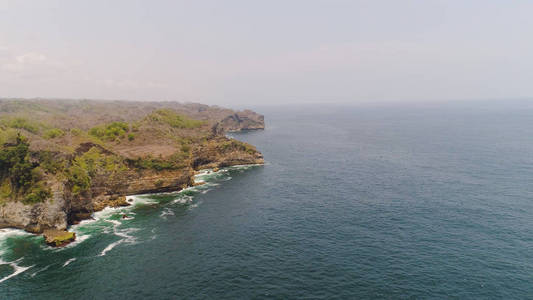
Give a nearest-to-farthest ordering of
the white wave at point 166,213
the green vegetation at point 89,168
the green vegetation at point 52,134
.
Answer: the green vegetation at point 89,168, the white wave at point 166,213, the green vegetation at point 52,134

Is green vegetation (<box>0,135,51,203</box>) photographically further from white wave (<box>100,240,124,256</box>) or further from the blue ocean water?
white wave (<box>100,240,124,256</box>)

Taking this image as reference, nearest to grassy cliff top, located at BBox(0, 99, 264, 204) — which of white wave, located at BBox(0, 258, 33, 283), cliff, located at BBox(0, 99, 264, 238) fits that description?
cliff, located at BBox(0, 99, 264, 238)

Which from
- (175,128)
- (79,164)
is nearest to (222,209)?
(79,164)

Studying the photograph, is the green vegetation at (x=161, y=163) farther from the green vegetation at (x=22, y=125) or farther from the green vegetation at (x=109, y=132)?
the green vegetation at (x=22, y=125)

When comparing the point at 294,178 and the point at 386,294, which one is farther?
the point at 294,178

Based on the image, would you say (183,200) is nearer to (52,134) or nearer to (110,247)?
(110,247)

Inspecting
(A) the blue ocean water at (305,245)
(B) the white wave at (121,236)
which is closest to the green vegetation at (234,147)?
(A) the blue ocean water at (305,245)

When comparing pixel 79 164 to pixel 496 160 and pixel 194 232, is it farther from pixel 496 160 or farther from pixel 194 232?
pixel 496 160
